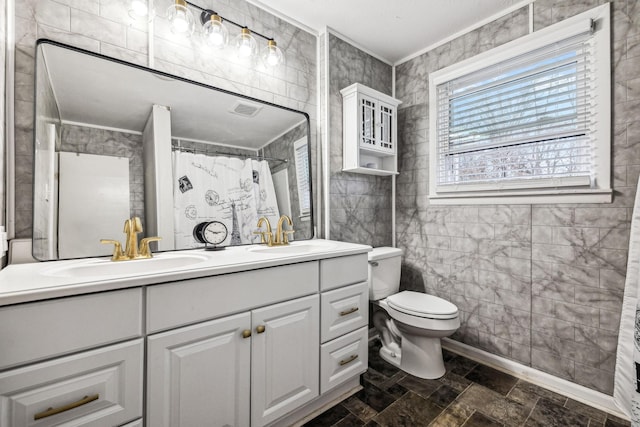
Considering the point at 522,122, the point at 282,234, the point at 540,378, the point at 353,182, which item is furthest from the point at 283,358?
the point at 522,122

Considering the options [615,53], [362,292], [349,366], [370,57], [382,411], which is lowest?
[382,411]

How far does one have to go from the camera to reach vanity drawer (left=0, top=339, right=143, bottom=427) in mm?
783

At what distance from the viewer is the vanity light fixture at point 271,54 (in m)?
1.78

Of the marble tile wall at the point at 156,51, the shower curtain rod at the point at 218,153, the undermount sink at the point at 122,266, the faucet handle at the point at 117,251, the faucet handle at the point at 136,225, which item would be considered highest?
the marble tile wall at the point at 156,51

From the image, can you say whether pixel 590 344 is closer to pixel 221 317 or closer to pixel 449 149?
pixel 449 149

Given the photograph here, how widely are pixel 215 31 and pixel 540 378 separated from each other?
279cm

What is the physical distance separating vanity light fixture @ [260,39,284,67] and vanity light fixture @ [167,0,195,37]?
1.53 ft

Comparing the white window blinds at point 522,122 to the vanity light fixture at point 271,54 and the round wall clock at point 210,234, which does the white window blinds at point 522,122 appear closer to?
the vanity light fixture at point 271,54

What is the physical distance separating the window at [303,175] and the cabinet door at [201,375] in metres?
0.97

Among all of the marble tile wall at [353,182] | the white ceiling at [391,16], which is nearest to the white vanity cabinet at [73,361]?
the marble tile wall at [353,182]

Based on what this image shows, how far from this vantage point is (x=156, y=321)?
99 centimetres

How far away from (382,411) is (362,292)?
2.04 ft

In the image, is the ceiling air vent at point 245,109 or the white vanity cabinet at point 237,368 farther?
the ceiling air vent at point 245,109

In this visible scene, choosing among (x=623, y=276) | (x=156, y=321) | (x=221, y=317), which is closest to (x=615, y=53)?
(x=623, y=276)
